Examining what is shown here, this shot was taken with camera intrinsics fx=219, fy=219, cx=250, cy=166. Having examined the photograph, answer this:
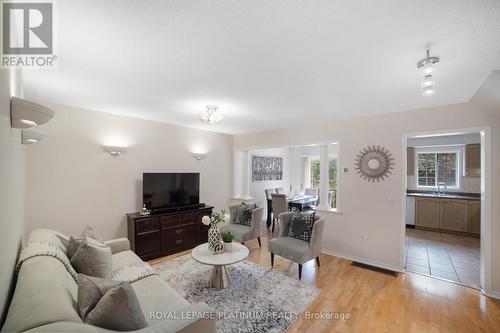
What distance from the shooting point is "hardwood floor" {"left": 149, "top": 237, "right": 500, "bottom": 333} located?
2199mm

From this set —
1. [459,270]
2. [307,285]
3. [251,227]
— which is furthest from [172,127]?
[459,270]

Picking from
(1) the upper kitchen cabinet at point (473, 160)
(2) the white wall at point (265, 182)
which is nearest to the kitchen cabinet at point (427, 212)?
(1) the upper kitchen cabinet at point (473, 160)

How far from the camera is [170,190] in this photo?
13.9 feet

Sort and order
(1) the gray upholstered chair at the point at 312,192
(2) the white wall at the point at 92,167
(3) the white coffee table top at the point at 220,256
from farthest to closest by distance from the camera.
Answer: (1) the gray upholstered chair at the point at 312,192, (2) the white wall at the point at 92,167, (3) the white coffee table top at the point at 220,256

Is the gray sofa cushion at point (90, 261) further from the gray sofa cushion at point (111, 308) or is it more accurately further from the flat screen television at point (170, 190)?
the flat screen television at point (170, 190)

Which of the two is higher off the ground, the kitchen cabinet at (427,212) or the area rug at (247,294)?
the kitchen cabinet at (427,212)

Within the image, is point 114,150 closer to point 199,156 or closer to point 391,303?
point 199,156

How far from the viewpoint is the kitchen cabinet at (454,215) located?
501cm

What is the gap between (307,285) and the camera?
2.94 meters

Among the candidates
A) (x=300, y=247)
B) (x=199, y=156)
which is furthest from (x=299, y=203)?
(x=199, y=156)

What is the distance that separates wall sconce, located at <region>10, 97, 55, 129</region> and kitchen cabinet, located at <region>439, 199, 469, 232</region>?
714cm

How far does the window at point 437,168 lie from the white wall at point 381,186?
357 cm

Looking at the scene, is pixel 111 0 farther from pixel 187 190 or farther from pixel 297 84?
A: pixel 187 190

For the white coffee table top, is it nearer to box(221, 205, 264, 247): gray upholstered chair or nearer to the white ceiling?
box(221, 205, 264, 247): gray upholstered chair
